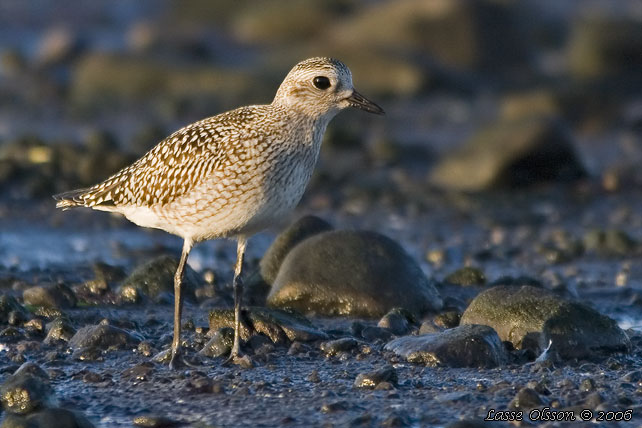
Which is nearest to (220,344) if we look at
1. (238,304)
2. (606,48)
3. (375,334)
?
(238,304)

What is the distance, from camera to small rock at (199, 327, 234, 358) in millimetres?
8945

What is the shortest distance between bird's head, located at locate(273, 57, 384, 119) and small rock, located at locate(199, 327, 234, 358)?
1.76m

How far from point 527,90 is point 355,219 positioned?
28.6 feet

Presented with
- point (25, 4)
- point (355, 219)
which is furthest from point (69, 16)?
point (355, 219)

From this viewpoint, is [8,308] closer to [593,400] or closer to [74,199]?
[74,199]

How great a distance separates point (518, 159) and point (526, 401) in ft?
29.1

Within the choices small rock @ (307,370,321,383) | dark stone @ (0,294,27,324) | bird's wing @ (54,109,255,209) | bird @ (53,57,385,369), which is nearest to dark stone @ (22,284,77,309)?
dark stone @ (0,294,27,324)

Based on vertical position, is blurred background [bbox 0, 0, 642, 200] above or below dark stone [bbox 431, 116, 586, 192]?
above

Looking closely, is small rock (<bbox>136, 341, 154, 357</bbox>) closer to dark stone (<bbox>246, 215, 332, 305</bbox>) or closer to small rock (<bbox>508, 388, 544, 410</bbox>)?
dark stone (<bbox>246, 215, 332, 305</bbox>)

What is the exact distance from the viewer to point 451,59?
77.6ft

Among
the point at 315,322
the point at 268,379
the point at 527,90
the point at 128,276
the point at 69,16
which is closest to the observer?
the point at 268,379

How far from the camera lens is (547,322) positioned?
9.00m

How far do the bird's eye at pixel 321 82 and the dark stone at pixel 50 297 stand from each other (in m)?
2.92

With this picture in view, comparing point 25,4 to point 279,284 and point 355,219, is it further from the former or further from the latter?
point 279,284
